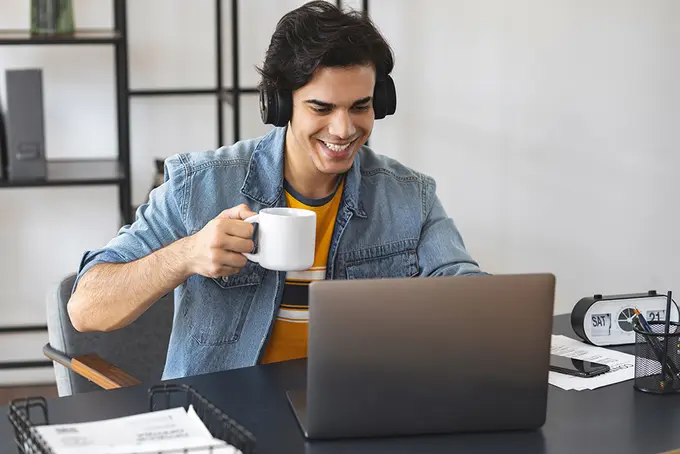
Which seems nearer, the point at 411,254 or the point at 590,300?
the point at 590,300

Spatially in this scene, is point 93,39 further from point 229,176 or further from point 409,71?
point 229,176

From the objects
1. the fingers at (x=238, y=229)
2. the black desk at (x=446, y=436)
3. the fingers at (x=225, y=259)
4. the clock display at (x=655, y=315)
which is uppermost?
the fingers at (x=238, y=229)

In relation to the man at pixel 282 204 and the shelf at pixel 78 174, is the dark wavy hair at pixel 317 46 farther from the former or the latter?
the shelf at pixel 78 174

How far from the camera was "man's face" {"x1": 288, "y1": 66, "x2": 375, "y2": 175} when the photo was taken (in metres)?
1.84

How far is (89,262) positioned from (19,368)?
1.97 m

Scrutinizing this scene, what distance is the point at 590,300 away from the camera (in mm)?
1764

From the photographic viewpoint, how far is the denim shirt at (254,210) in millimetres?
1842

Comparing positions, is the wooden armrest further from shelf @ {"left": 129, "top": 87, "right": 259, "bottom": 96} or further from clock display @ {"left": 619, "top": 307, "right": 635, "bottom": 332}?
shelf @ {"left": 129, "top": 87, "right": 259, "bottom": 96}

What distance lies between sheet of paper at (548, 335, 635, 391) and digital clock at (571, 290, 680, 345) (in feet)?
0.09

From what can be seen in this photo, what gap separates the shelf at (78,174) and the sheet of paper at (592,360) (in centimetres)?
185

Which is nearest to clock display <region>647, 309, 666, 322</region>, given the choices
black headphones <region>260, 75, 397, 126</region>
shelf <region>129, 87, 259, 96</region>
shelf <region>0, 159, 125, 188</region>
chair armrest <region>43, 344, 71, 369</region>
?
black headphones <region>260, 75, 397, 126</region>

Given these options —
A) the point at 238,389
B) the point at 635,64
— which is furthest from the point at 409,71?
the point at 238,389

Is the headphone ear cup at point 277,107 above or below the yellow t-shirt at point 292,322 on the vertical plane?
above

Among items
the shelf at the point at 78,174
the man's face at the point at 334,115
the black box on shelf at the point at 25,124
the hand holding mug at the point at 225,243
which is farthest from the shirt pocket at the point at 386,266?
the black box on shelf at the point at 25,124
